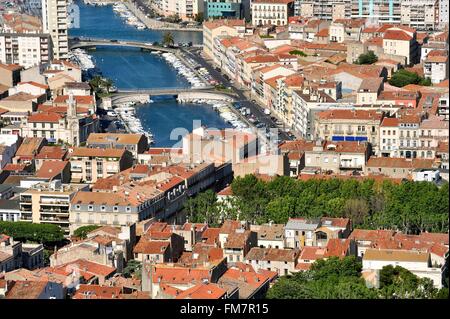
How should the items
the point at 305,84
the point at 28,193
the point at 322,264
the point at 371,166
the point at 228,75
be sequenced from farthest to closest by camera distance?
the point at 228,75 → the point at 305,84 → the point at 371,166 → the point at 28,193 → the point at 322,264

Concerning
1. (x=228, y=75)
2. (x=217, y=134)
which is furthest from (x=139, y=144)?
(x=228, y=75)

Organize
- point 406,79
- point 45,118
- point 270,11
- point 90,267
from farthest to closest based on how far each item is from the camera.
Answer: point 270,11
point 406,79
point 45,118
point 90,267

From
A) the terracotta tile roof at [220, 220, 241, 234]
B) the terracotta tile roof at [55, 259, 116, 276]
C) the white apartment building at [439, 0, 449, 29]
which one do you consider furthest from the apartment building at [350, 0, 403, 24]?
the terracotta tile roof at [55, 259, 116, 276]

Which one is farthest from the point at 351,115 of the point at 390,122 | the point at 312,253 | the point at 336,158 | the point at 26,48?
the point at 26,48

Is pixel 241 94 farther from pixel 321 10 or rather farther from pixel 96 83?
pixel 321 10

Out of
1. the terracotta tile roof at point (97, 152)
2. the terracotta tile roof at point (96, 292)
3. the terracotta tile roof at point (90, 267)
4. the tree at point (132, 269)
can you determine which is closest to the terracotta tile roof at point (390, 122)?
the terracotta tile roof at point (97, 152)

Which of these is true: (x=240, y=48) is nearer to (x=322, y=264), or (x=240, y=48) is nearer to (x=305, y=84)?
(x=305, y=84)

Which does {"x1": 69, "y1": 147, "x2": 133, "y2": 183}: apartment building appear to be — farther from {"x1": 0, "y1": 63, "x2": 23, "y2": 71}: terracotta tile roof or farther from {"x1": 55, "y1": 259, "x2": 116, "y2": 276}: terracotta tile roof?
{"x1": 0, "y1": 63, "x2": 23, "y2": 71}: terracotta tile roof

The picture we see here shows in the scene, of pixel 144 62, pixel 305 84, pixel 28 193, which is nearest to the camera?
pixel 28 193
